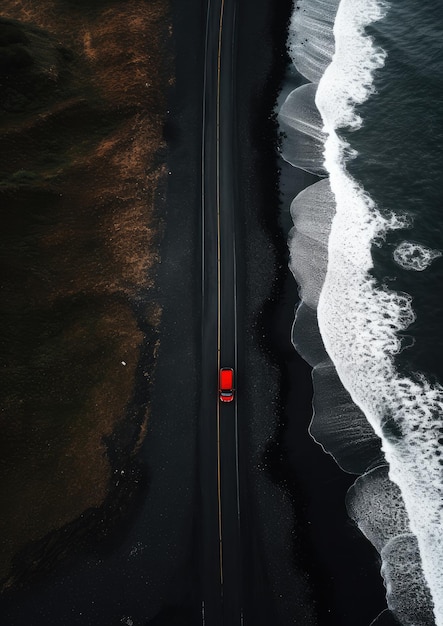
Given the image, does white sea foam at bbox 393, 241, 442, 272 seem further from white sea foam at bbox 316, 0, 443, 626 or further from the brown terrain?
the brown terrain

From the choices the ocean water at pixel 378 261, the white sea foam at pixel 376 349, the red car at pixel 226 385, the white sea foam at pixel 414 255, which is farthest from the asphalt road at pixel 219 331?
the white sea foam at pixel 414 255

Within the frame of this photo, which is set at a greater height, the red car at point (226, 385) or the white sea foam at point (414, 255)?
the white sea foam at point (414, 255)

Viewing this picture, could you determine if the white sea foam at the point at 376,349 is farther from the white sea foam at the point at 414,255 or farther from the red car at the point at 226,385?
the red car at the point at 226,385

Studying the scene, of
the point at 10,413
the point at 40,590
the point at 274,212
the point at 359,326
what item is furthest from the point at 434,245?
the point at 40,590

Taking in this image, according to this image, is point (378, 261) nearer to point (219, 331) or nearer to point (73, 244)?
point (219, 331)

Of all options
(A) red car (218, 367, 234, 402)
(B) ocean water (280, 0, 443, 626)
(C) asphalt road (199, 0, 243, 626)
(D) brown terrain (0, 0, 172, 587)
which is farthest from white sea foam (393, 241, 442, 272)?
(D) brown terrain (0, 0, 172, 587)

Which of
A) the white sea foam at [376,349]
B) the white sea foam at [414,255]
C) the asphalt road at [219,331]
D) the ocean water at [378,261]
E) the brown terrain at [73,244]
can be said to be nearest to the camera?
the asphalt road at [219,331]

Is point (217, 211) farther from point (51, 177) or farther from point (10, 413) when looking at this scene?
point (10, 413)
